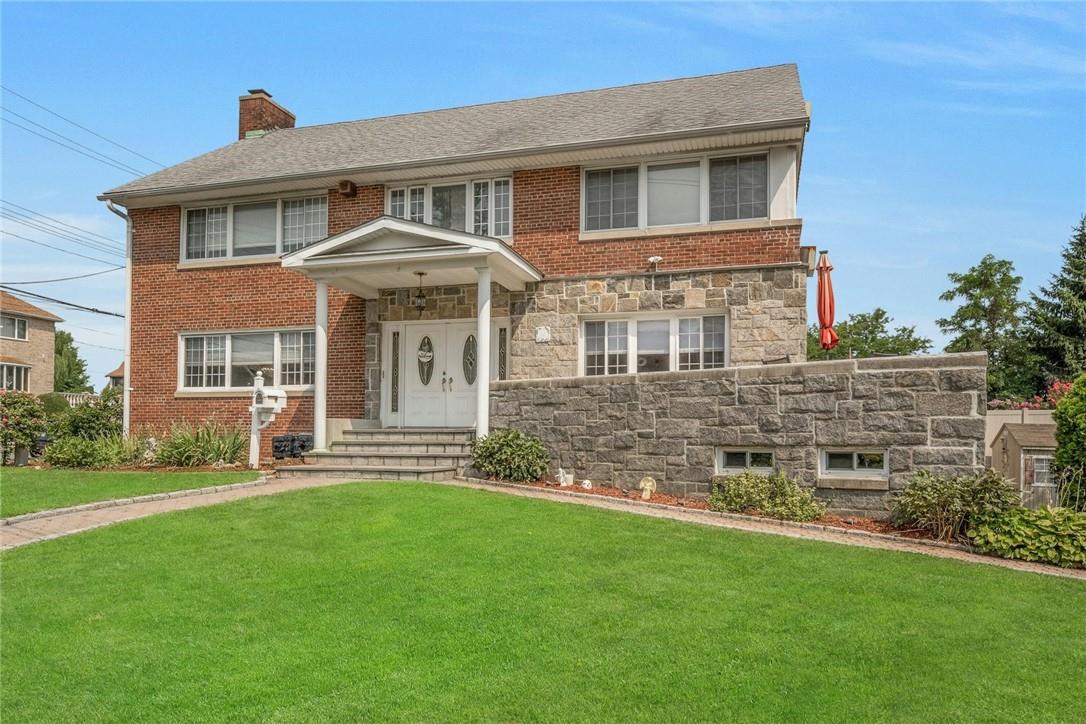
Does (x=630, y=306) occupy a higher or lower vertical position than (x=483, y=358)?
higher

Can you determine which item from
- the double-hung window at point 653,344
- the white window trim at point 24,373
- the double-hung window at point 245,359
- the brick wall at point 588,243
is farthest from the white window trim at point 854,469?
the white window trim at point 24,373

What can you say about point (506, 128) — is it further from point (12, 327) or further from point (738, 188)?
point (12, 327)

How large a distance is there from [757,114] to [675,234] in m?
2.33

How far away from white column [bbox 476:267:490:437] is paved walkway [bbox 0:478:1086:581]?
1536 mm

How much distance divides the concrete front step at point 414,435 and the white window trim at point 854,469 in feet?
18.5

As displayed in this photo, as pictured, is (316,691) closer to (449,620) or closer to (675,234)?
(449,620)

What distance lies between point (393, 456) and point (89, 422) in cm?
803

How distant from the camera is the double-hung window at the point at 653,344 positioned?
44.6 feet

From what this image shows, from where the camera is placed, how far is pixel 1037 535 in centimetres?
782

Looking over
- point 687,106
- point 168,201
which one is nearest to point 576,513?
point 687,106

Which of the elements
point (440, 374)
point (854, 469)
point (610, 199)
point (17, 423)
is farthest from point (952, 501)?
point (17, 423)

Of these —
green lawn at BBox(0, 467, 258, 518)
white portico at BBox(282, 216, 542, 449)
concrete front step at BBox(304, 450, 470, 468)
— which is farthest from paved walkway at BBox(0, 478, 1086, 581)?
white portico at BBox(282, 216, 542, 449)

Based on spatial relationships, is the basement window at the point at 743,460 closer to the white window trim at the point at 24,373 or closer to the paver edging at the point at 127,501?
the paver edging at the point at 127,501

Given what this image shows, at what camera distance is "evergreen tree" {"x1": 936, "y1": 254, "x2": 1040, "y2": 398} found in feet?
89.2
